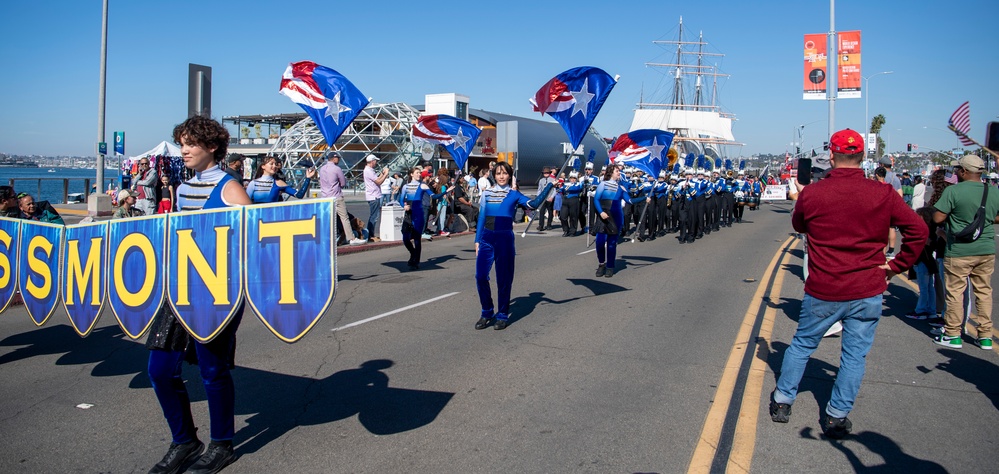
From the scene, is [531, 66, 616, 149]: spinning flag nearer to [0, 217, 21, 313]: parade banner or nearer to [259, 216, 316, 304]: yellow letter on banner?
[0, 217, 21, 313]: parade banner

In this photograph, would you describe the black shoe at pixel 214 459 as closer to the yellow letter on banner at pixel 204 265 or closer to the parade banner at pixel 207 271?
the parade banner at pixel 207 271

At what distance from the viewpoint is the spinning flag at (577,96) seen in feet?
34.8

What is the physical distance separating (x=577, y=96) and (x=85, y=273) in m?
7.84

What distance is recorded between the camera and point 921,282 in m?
8.15

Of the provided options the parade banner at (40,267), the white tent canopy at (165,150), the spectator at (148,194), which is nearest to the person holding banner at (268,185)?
the spectator at (148,194)

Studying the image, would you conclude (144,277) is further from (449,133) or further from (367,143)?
(367,143)

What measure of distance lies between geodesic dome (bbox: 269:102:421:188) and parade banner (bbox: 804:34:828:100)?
27.8m

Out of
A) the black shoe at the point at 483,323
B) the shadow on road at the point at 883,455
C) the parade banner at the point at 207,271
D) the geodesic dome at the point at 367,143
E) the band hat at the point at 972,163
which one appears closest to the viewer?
the parade banner at the point at 207,271

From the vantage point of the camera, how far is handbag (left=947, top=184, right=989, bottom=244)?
6.60 meters

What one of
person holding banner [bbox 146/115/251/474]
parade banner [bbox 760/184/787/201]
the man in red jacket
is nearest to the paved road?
person holding banner [bbox 146/115/251/474]

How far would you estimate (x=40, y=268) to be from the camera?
4.71 metres

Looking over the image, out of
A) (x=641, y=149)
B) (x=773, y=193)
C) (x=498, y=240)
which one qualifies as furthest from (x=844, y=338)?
(x=773, y=193)

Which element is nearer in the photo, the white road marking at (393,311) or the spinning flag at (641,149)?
the white road marking at (393,311)

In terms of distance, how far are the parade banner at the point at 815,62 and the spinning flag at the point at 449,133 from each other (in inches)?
601
